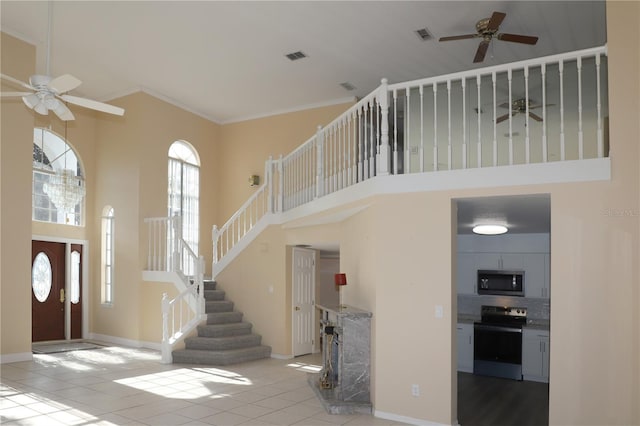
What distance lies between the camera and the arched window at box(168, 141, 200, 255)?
444 inches

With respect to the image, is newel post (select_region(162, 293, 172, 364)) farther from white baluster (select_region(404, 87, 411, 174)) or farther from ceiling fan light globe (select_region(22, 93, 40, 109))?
white baluster (select_region(404, 87, 411, 174))

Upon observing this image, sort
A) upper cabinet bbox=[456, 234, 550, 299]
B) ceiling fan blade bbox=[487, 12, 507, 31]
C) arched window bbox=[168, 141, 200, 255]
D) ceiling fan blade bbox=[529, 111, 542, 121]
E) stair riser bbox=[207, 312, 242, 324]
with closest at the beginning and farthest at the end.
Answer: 1. ceiling fan blade bbox=[529, 111, 542, 121]
2. ceiling fan blade bbox=[487, 12, 507, 31]
3. upper cabinet bbox=[456, 234, 550, 299]
4. stair riser bbox=[207, 312, 242, 324]
5. arched window bbox=[168, 141, 200, 255]

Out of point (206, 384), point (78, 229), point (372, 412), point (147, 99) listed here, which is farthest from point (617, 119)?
point (78, 229)

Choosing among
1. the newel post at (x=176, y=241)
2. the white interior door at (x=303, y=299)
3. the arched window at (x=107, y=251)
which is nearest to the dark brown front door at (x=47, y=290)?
the arched window at (x=107, y=251)

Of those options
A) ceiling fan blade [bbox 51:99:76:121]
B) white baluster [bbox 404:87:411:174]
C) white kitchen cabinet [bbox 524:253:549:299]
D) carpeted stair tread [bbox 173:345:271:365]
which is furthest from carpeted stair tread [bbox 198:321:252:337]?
white kitchen cabinet [bbox 524:253:549:299]

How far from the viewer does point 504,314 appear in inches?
348

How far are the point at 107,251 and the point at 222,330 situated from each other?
3538 mm

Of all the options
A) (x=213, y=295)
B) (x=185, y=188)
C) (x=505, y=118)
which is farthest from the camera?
(x=185, y=188)

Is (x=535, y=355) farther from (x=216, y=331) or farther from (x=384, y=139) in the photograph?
(x=216, y=331)

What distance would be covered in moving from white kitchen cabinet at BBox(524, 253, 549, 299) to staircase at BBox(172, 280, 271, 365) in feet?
15.4

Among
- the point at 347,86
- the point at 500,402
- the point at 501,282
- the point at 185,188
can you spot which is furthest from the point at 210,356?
the point at 347,86

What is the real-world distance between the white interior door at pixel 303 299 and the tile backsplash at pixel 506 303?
2840 mm

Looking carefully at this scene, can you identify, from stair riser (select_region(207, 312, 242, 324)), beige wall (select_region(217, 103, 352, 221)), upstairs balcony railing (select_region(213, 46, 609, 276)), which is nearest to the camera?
upstairs balcony railing (select_region(213, 46, 609, 276))

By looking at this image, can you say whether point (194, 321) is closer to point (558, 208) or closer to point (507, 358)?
point (507, 358)
